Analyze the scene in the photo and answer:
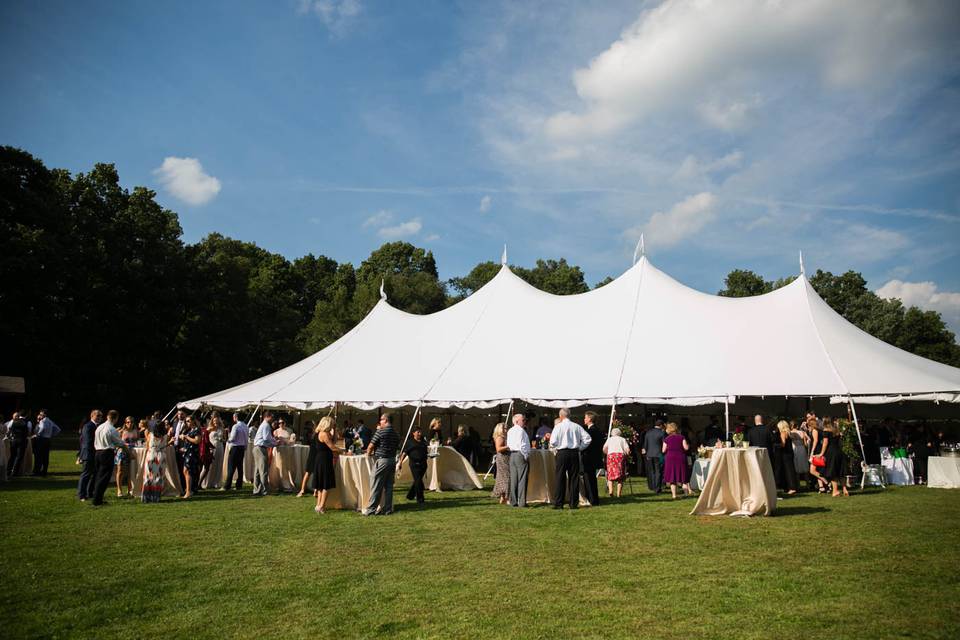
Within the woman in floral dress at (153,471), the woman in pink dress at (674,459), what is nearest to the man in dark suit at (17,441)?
the woman in floral dress at (153,471)

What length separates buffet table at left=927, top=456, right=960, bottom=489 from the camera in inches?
502

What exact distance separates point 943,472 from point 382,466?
11.0 metres

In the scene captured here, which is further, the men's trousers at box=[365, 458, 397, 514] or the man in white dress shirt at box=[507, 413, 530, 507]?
the man in white dress shirt at box=[507, 413, 530, 507]

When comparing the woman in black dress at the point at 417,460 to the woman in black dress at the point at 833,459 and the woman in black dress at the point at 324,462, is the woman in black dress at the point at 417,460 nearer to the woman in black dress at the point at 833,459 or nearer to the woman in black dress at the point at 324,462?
the woman in black dress at the point at 324,462

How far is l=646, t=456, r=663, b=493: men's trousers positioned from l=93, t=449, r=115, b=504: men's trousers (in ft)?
29.6

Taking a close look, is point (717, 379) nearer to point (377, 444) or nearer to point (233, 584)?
point (377, 444)

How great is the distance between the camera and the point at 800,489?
12.5 meters

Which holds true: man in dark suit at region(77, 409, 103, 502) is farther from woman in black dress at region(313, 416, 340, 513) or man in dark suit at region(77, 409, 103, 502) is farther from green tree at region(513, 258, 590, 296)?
green tree at region(513, 258, 590, 296)

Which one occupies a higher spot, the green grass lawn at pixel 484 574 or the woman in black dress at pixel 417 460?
the woman in black dress at pixel 417 460

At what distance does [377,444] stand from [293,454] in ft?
14.8

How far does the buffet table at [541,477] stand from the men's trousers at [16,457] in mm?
11680

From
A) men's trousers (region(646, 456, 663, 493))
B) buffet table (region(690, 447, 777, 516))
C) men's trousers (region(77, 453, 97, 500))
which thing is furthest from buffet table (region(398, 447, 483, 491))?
men's trousers (region(77, 453, 97, 500))

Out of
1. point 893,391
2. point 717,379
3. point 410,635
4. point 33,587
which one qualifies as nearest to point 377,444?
point 33,587

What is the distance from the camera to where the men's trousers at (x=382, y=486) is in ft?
31.6
